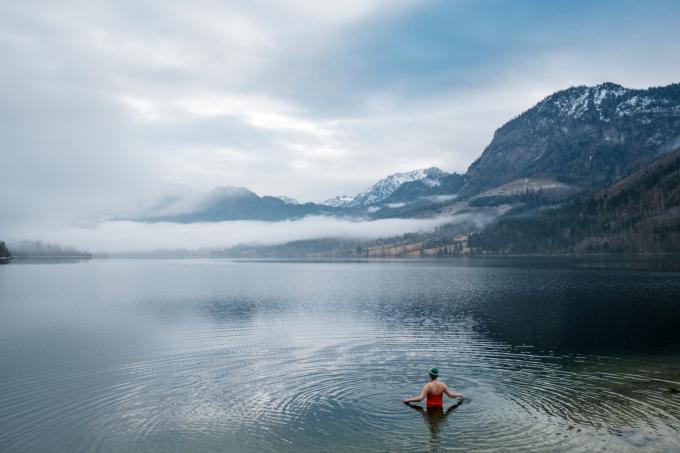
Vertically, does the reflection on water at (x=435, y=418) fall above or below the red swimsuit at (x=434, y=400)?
below

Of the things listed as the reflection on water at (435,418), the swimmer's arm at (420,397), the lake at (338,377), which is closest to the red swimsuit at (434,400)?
the reflection on water at (435,418)

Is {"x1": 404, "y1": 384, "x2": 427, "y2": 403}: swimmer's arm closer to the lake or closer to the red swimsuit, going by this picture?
the red swimsuit

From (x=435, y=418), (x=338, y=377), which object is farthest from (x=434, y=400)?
(x=338, y=377)

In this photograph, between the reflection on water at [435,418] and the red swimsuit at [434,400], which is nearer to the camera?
the reflection on water at [435,418]

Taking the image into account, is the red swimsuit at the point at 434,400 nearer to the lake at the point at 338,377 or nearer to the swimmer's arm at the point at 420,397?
the swimmer's arm at the point at 420,397

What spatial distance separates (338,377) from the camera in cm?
4469

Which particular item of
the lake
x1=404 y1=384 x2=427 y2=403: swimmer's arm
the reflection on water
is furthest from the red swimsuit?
the lake

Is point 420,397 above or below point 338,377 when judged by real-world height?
above

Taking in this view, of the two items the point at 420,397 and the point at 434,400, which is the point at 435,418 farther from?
the point at 420,397

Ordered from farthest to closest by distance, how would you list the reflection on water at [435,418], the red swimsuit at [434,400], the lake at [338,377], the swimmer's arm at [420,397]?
the swimmer's arm at [420,397]
the red swimsuit at [434,400]
the lake at [338,377]
the reflection on water at [435,418]

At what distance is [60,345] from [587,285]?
123 meters

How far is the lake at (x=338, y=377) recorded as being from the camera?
30.6 metres

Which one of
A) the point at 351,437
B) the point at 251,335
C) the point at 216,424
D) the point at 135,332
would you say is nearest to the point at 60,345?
the point at 135,332

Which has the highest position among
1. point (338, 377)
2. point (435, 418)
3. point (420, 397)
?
point (420, 397)
